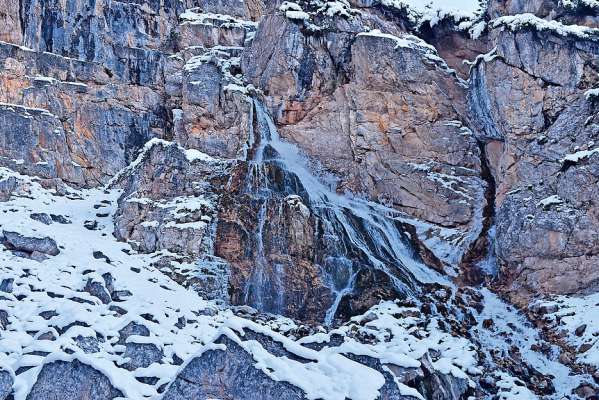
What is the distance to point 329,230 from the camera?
28.1 m

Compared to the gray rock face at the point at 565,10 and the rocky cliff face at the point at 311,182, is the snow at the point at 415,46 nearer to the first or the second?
the rocky cliff face at the point at 311,182

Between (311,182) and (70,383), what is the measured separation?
19.7 meters

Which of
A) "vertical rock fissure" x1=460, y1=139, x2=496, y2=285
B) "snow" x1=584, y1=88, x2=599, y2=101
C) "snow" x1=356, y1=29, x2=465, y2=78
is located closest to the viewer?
"snow" x1=584, y1=88, x2=599, y2=101

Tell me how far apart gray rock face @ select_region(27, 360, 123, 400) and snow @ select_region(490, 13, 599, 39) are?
79.3ft

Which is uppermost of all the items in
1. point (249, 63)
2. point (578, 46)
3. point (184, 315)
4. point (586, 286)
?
point (578, 46)

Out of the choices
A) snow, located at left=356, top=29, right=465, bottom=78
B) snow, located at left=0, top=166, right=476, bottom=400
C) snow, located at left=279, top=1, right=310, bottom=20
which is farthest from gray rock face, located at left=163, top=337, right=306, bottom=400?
snow, located at left=279, top=1, right=310, bottom=20

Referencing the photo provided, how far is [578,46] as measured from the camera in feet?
95.4

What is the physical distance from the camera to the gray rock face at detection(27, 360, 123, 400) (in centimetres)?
1264

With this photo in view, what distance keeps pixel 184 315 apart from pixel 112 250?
18.0 ft

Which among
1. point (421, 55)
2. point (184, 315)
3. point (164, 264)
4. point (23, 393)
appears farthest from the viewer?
point (421, 55)

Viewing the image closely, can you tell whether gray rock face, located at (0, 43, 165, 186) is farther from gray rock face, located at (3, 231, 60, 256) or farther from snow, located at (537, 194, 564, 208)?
snow, located at (537, 194, 564, 208)

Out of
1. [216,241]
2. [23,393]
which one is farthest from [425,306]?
[23,393]

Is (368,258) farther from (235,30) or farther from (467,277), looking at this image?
(235,30)

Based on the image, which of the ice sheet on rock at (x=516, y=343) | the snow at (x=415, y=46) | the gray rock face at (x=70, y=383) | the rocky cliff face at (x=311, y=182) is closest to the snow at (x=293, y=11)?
the rocky cliff face at (x=311, y=182)
